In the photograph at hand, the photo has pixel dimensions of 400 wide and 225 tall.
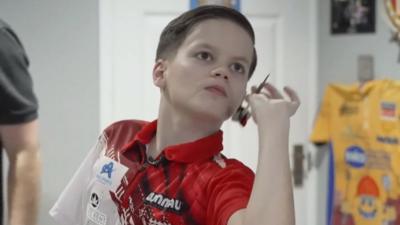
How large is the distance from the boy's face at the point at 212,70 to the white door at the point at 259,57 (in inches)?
47.1

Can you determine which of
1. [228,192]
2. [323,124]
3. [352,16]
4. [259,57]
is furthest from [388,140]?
[228,192]

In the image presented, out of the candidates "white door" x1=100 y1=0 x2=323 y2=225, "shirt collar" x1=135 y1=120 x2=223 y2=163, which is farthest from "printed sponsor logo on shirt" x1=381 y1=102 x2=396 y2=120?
"shirt collar" x1=135 y1=120 x2=223 y2=163

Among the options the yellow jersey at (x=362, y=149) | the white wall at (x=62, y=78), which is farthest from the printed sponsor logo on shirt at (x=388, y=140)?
the white wall at (x=62, y=78)

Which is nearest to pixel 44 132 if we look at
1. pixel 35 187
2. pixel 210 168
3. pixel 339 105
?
pixel 35 187

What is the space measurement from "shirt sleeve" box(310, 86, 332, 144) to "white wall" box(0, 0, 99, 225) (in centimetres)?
91

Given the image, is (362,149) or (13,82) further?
(362,149)

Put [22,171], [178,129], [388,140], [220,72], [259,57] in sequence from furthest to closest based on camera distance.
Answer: [259,57] → [388,140] → [22,171] → [178,129] → [220,72]

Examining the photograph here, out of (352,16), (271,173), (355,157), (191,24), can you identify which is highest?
(352,16)

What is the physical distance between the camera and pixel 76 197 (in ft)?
3.54

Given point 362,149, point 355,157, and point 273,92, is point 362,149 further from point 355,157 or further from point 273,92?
point 273,92

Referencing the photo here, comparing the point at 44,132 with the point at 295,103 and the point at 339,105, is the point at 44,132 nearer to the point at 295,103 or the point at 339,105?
the point at 339,105

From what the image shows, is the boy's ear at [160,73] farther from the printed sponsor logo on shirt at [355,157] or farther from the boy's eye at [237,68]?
the printed sponsor logo on shirt at [355,157]

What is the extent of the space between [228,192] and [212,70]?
0.19 metres

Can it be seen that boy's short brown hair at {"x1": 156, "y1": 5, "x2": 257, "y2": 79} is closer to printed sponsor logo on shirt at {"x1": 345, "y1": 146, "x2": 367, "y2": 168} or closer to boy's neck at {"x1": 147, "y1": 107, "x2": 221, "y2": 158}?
boy's neck at {"x1": 147, "y1": 107, "x2": 221, "y2": 158}
